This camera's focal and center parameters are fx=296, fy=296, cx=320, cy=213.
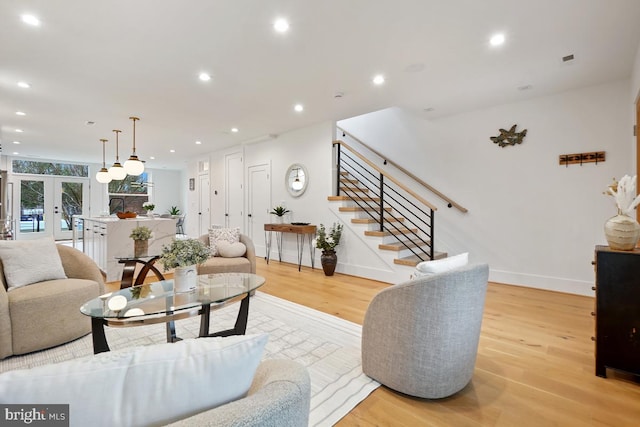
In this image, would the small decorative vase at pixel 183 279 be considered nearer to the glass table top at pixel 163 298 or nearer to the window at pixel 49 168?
the glass table top at pixel 163 298

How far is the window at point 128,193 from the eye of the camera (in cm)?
1062

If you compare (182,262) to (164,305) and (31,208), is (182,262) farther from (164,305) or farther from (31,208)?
(31,208)

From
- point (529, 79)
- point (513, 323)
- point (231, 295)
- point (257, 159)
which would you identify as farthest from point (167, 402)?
point (257, 159)

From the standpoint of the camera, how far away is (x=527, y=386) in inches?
75.8

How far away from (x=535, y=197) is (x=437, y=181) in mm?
1403

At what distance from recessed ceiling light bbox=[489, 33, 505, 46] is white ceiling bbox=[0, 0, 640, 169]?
0.07m

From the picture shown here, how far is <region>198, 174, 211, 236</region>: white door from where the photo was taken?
8453 millimetres

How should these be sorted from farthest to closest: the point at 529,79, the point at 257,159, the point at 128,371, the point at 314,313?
the point at 257,159 < the point at 529,79 < the point at 314,313 < the point at 128,371

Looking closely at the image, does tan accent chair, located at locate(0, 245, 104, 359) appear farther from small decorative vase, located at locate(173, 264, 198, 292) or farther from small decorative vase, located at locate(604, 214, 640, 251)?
small decorative vase, located at locate(604, 214, 640, 251)

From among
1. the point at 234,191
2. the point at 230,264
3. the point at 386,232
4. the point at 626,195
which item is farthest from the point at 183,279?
the point at 234,191

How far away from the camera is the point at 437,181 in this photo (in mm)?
5086

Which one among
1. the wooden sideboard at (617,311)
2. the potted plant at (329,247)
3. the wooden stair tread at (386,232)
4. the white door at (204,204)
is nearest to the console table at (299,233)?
the potted plant at (329,247)

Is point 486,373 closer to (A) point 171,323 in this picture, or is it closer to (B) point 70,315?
Answer: (A) point 171,323

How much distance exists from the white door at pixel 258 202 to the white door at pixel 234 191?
34 cm
